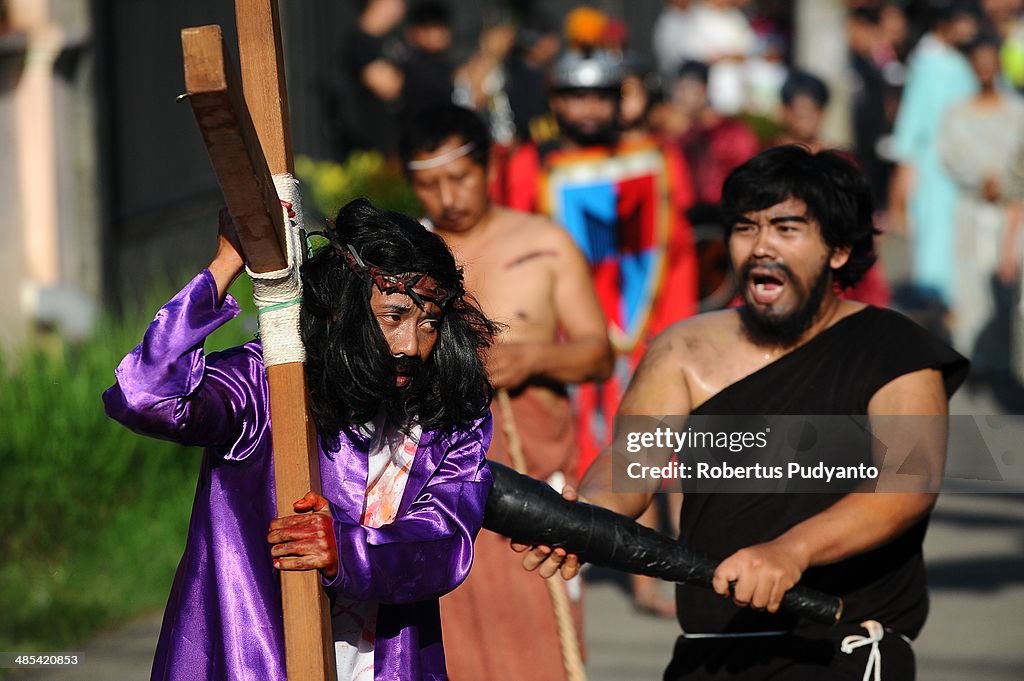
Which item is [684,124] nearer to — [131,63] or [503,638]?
[131,63]

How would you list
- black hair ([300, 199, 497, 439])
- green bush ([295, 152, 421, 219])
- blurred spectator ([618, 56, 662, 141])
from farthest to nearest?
1. blurred spectator ([618, 56, 662, 141])
2. green bush ([295, 152, 421, 219])
3. black hair ([300, 199, 497, 439])

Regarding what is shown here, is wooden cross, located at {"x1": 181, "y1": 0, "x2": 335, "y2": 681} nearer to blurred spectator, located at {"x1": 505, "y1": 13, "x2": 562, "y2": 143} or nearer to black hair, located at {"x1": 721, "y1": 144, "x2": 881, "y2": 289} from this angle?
black hair, located at {"x1": 721, "y1": 144, "x2": 881, "y2": 289}

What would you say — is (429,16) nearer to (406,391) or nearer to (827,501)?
(827,501)

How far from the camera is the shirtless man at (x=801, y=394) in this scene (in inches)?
144

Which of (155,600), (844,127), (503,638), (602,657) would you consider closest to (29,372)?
(155,600)

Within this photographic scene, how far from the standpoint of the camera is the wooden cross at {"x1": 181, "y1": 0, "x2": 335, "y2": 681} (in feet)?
7.69

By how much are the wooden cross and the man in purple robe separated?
2.5 inches

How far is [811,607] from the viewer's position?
346 cm

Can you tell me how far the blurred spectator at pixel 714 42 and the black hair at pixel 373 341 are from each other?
458 inches

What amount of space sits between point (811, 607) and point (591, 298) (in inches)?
76.0

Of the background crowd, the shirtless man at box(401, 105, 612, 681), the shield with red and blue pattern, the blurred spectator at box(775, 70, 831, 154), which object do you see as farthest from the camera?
the background crowd

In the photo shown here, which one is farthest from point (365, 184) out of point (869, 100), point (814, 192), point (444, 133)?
point (869, 100)

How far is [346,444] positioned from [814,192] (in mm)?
1427

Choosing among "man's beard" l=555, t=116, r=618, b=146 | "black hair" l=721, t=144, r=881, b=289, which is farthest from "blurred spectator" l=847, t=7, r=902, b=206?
"black hair" l=721, t=144, r=881, b=289
